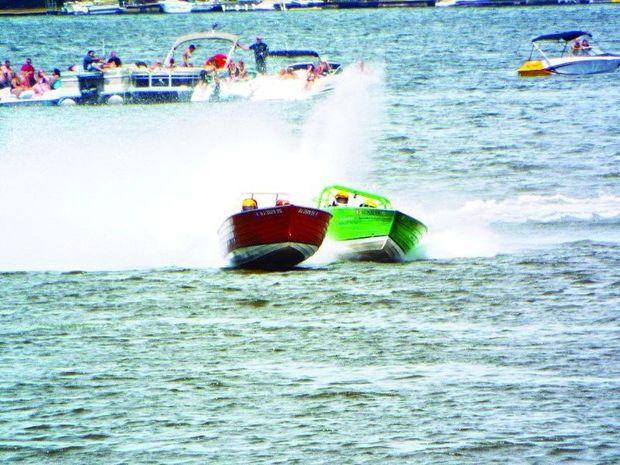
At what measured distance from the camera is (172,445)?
48.8 ft

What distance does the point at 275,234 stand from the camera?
2336 centimetres

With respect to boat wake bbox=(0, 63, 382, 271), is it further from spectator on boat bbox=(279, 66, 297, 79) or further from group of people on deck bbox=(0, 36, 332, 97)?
spectator on boat bbox=(279, 66, 297, 79)

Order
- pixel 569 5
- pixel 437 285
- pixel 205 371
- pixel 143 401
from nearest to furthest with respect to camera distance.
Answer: pixel 143 401 < pixel 205 371 < pixel 437 285 < pixel 569 5

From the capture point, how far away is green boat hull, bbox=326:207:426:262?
951 inches

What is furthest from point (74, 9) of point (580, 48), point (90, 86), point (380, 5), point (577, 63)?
point (90, 86)

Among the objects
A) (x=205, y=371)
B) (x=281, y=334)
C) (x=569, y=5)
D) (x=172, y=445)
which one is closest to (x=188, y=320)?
(x=281, y=334)

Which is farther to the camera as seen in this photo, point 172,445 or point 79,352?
point 79,352

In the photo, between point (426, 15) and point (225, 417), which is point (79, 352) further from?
point (426, 15)

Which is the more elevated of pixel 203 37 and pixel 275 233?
pixel 275 233

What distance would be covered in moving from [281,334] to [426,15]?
149m

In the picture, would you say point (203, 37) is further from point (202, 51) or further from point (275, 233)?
point (202, 51)

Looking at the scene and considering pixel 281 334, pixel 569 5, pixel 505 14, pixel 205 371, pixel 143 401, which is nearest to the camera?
pixel 143 401

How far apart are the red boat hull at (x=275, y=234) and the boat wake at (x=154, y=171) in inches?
61.4

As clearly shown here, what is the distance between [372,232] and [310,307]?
3460 millimetres
